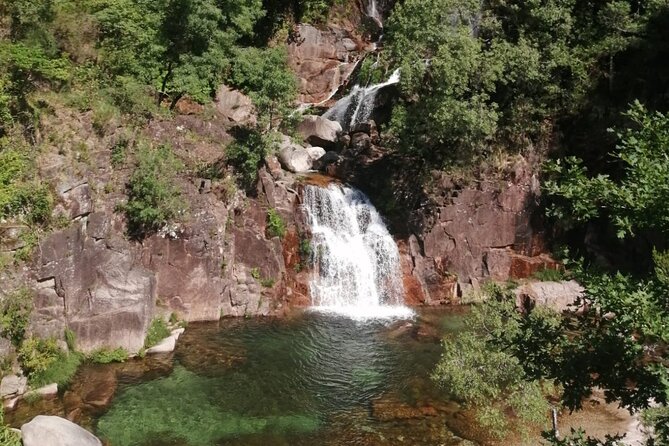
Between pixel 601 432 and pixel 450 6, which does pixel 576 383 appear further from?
pixel 450 6

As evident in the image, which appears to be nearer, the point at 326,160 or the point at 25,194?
the point at 25,194

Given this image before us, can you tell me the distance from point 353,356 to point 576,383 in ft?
48.2

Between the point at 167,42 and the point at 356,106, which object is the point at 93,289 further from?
the point at 356,106

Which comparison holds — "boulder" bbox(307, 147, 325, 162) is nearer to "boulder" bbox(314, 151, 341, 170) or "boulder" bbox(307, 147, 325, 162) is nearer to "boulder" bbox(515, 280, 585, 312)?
"boulder" bbox(314, 151, 341, 170)

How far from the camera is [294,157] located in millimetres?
32062

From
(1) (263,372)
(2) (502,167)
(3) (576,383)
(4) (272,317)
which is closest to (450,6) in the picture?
(2) (502,167)

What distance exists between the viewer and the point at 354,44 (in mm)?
43844

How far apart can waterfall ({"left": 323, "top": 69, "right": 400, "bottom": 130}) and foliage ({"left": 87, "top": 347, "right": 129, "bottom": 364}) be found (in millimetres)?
21604

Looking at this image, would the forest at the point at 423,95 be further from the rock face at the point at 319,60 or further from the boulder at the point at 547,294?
the rock face at the point at 319,60

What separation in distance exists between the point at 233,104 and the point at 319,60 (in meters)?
12.0

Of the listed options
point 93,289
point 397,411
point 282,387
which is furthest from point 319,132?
point 397,411

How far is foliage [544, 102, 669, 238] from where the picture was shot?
6.64 meters

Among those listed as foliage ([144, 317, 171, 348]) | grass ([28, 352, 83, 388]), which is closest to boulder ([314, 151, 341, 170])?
foliage ([144, 317, 171, 348])

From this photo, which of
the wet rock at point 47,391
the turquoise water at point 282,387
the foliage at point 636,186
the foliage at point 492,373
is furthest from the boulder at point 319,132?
the foliage at point 636,186
